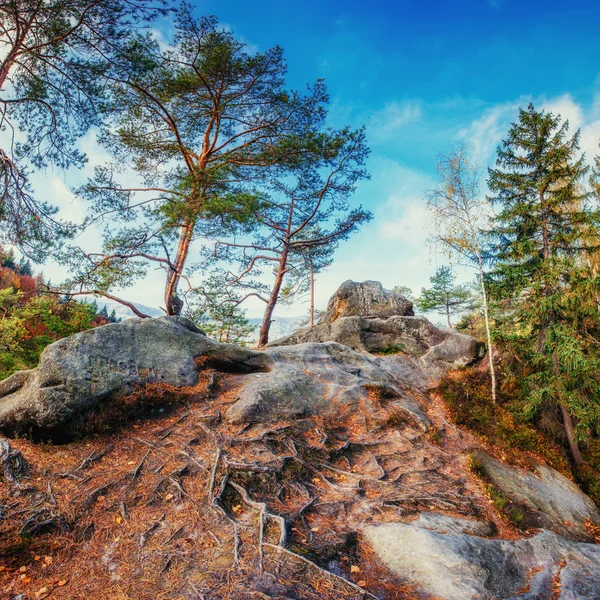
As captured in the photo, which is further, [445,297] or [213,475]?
[445,297]

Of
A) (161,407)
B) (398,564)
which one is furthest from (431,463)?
(161,407)

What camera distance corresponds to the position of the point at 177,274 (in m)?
12.3

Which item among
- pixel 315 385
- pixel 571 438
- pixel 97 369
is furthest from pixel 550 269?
pixel 97 369

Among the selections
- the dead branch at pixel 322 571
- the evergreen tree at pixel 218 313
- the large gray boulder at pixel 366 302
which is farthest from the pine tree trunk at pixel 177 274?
the dead branch at pixel 322 571

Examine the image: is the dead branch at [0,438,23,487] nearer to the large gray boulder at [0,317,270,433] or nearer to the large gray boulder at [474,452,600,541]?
the large gray boulder at [0,317,270,433]

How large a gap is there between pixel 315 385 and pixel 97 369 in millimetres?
4983

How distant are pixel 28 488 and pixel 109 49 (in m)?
10.3

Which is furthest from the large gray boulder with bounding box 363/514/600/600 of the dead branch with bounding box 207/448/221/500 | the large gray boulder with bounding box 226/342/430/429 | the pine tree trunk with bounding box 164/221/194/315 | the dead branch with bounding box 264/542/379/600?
the pine tree trunk with bounding box 164/221/194/315

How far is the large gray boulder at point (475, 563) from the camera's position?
150 inches

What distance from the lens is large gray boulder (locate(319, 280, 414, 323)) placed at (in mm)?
17156

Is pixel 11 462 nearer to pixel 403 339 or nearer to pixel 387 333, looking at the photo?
pixel 387 333

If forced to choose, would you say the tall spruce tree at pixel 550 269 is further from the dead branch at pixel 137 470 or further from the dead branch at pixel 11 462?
the dead branch at pixel 11 462

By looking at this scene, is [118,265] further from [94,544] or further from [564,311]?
[564,311]

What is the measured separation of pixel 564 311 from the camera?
11.1 metres
